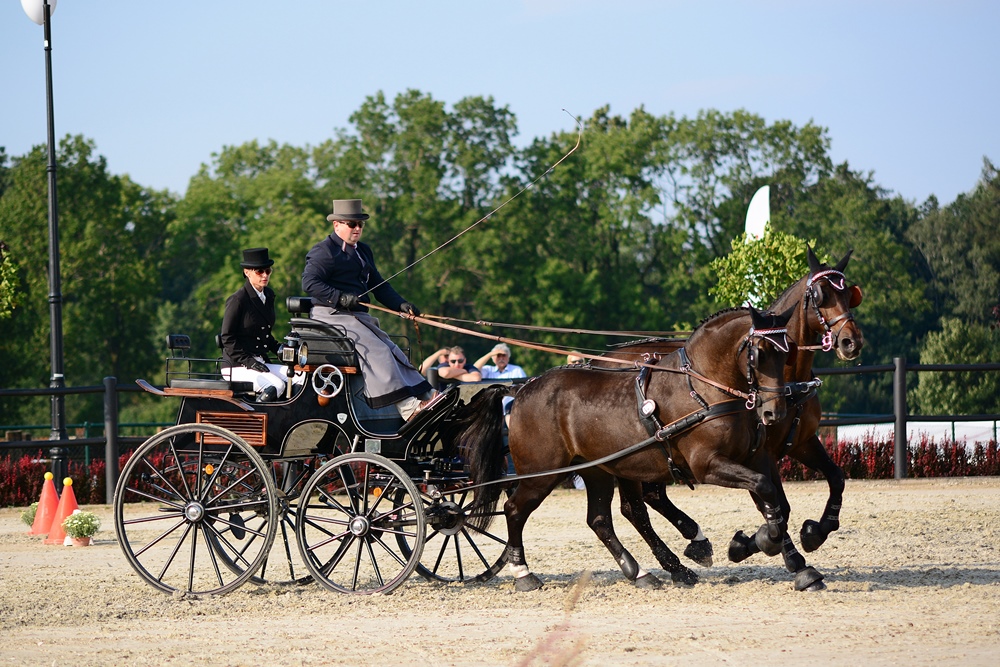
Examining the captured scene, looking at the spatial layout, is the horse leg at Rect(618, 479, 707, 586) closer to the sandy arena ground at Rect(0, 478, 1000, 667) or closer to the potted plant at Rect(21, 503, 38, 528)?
the sandy arena ground at Rect(0, 478, 1000, 667)

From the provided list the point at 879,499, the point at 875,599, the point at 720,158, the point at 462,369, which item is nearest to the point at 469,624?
the point at 875,599

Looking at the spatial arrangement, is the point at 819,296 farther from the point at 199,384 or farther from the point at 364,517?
the point at 199,384

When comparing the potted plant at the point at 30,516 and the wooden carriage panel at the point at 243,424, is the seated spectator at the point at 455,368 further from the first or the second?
the potted plant at the point at 30,516

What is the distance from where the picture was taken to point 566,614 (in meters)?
4.28

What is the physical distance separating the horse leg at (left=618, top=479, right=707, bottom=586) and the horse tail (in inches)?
35.2

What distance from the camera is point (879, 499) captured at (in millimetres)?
12891

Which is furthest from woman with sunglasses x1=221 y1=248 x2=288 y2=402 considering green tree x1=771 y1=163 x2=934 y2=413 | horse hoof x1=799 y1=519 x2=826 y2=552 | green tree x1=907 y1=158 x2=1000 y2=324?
green tree x1=907 y1=158 x2=1000 y2=324

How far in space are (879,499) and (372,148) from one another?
3207 centimetres

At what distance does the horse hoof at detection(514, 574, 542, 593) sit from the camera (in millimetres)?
7984

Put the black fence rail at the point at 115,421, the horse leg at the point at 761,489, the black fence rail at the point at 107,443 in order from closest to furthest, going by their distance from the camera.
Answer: the horse leg at the point at 761,489
the black fence rail at the point at 115,421
the black fence rail at the point at 107,443

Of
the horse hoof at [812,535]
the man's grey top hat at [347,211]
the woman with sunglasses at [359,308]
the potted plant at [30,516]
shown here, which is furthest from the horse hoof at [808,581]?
the potted plant at [30,516]

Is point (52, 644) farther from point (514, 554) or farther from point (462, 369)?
point (462, 369)

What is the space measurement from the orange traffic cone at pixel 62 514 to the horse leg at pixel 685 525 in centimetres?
550

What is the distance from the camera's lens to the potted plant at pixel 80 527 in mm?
10969
